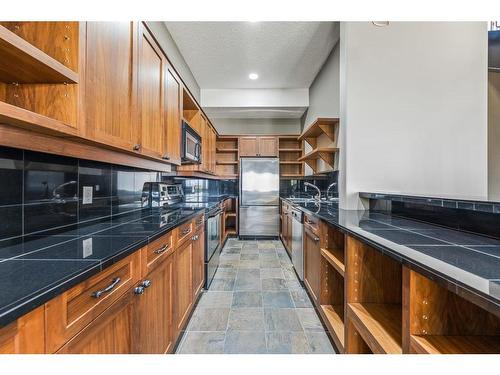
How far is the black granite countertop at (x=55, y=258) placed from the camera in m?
0.56

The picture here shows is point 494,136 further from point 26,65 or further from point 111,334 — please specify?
point 26,65

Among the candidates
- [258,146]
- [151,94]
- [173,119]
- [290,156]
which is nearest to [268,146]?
[258,146]

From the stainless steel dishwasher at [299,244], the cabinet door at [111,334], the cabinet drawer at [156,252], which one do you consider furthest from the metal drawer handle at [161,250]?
the stainless steel dishwasher at [299,244]

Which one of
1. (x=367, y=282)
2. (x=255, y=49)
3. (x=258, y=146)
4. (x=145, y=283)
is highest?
(x=255, y=49)

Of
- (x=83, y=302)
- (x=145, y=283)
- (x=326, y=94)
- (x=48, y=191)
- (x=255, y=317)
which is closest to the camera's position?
(x=83, y=302)

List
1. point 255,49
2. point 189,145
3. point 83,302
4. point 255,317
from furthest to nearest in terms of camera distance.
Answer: point 255,49
point 189,145
point 255,317
point 83,302

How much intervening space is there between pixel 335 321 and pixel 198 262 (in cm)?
125

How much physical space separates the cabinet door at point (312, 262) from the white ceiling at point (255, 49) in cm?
233

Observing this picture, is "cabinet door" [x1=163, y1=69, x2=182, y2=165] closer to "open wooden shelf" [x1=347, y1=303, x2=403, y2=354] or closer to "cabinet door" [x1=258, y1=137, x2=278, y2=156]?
"open wooden shelf" [x1=347, y1=303, x2=403, y2=354]

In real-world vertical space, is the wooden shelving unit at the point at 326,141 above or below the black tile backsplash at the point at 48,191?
above

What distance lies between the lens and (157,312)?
1.28 metres

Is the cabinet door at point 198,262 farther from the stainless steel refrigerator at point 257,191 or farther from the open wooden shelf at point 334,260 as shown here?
the stainless steel refrigerator at point 257,191

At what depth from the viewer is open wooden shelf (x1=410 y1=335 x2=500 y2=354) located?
802mm
